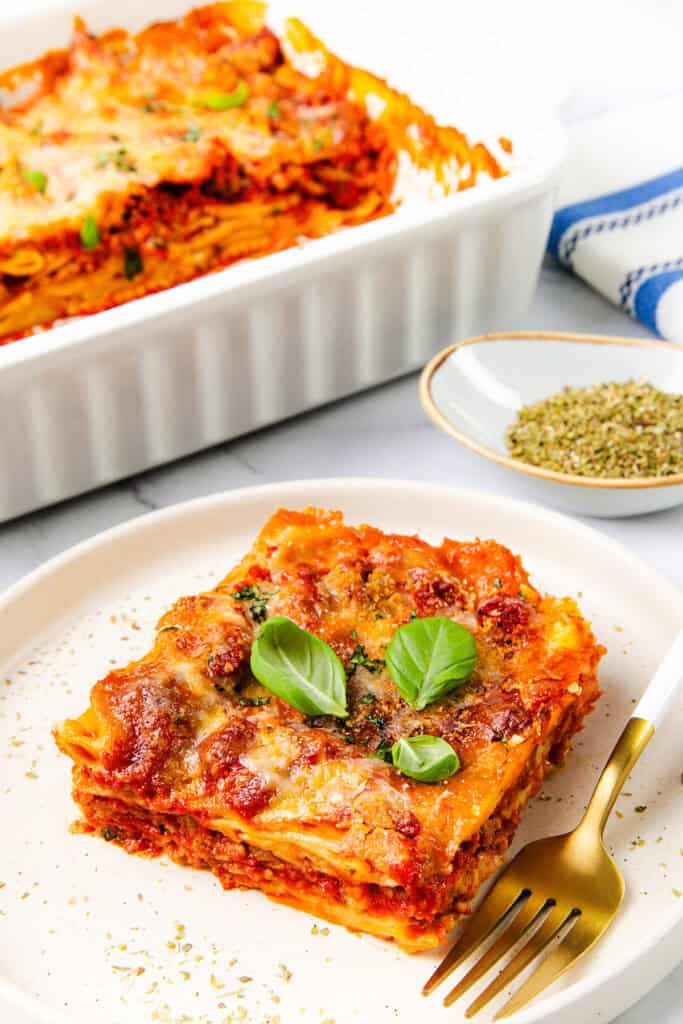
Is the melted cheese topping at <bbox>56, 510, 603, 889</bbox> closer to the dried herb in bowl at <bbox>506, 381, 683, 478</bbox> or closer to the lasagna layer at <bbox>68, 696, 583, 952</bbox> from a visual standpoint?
the lasagna layer at <bbox>68, 696, 583, 952</bbox>

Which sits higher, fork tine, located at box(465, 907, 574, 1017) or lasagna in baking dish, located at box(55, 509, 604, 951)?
lasagna in baking dish, located at box(55, 509, 604, 951)

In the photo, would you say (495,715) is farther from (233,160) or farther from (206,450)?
(233,160)

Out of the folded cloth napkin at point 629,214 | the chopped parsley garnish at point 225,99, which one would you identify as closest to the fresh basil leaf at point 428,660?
the folded cloth napkin at point 629,214

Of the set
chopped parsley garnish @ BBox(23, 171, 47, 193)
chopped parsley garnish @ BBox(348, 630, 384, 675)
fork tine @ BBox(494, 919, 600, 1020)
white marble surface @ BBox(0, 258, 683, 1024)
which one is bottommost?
white marble surface @ BBox(0, 258, 683, 1024)

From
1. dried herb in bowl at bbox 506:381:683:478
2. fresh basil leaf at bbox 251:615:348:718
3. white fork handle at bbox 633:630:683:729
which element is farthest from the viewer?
dried herb in bowl at bbox 506:381:683:478

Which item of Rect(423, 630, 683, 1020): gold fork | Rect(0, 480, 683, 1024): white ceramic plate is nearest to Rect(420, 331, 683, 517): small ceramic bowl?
Rect(0, 480, 683, 1024): white ceramic plate

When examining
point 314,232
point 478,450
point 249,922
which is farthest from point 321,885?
point 314,232

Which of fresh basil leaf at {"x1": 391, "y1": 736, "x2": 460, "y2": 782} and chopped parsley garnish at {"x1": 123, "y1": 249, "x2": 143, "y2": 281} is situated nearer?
fresh basil leaf at {"x1": 391, "y1": 736, "x2": 460, "y2": 782}
